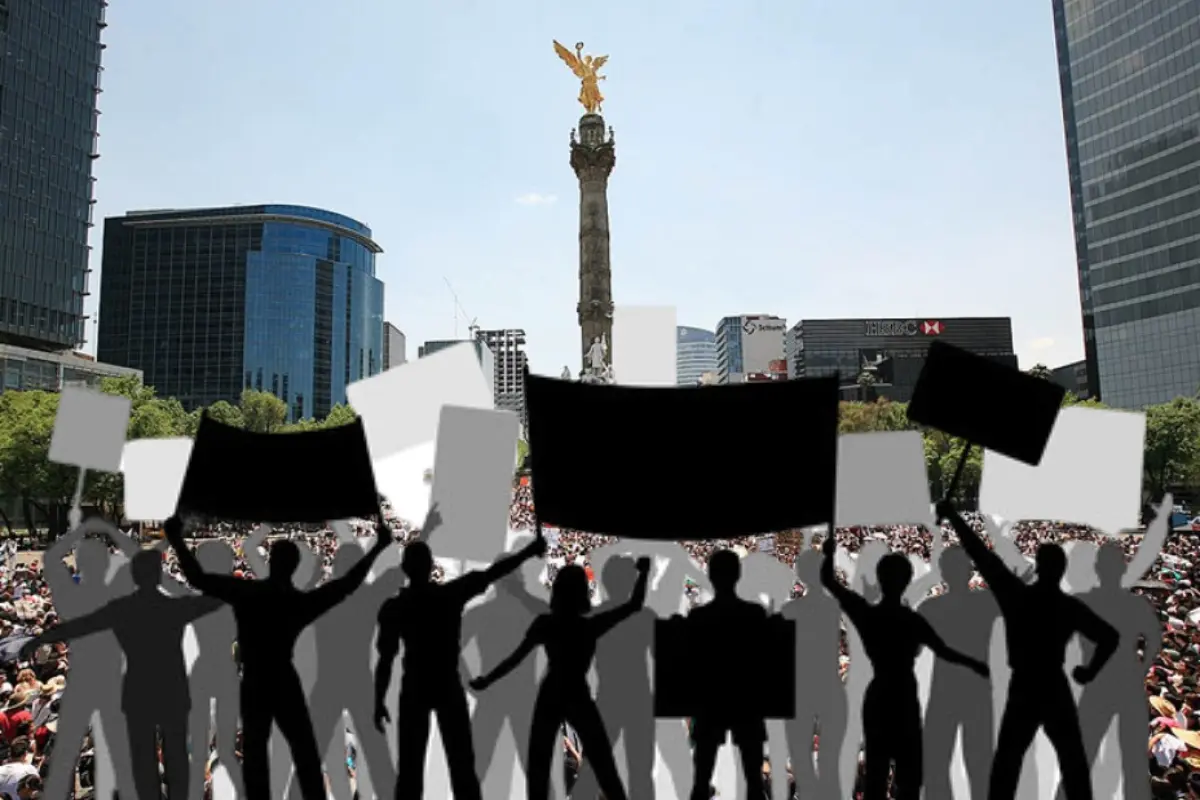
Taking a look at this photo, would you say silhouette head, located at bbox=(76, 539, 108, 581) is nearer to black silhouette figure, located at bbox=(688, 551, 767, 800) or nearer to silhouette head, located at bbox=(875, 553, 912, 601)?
black silhouette figure, located at bbox=(688, 551, 767, 800)

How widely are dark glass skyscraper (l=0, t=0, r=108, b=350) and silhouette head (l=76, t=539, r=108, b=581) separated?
77.5 metres

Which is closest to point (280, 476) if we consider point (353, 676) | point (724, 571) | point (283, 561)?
point (283, 561)

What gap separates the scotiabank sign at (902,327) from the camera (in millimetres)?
121344

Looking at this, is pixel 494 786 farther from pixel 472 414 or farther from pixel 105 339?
pixel 105 339

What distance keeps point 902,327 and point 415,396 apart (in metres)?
126

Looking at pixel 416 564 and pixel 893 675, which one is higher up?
pixel 416 564

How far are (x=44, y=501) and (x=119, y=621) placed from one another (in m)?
58.3

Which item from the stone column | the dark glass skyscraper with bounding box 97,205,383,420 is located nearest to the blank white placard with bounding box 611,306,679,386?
the stone column

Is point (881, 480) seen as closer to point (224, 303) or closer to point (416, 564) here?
point (416, 564)

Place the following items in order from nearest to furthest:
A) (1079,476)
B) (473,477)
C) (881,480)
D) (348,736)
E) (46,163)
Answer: (473,477), (881,480), (1079,476), (348,736), (46,163)

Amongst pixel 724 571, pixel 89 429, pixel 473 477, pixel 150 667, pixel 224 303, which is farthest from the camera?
pixel 224 303

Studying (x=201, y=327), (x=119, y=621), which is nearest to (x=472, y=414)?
(x=119, y=621)

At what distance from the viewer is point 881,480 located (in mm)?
5848

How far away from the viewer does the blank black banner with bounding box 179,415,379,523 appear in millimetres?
5953
